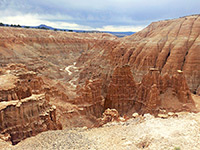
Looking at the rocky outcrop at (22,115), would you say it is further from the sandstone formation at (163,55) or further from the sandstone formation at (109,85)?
the sandstone formation at (163,55)

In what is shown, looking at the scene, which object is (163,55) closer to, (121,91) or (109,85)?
(121,91)

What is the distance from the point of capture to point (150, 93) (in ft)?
91.3

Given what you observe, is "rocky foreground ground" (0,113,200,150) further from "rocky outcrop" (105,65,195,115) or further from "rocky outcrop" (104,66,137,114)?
"rocky outcrop" (104,66,137,114)

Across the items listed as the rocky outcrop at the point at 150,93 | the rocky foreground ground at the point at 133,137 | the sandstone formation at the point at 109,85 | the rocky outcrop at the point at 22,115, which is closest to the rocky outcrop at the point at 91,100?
the sandstone formation at the point at 109,85

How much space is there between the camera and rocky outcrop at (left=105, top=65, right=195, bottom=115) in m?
27.0

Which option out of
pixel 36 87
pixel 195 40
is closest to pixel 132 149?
pixel 36 87

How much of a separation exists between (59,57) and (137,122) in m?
84.5

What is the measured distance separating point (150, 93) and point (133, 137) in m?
18.5

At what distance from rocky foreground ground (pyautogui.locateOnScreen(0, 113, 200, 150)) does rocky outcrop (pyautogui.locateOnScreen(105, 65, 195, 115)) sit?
14.5 metres

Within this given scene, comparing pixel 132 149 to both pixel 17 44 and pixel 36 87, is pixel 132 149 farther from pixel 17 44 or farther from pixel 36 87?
pixel 17 44

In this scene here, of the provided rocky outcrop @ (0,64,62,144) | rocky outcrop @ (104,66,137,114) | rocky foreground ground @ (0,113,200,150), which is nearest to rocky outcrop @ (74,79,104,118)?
rocky outcrop @ (104,66,137,114)

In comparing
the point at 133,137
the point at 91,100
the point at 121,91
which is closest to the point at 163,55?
the point at 121,91

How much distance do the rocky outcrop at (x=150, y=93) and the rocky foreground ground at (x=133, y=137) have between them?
14528mm

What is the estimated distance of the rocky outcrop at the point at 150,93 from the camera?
27.0m
